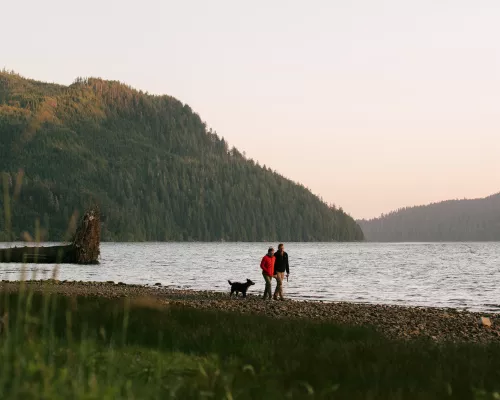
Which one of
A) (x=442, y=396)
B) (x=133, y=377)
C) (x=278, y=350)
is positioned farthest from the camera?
(x=278, y=350)

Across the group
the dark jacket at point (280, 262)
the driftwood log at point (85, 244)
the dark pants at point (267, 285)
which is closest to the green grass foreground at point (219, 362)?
the dark jacket at point (280, 262)

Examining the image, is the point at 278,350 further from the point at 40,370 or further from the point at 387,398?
the point at 40,370

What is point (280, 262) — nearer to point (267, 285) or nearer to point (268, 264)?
point (268, 264)

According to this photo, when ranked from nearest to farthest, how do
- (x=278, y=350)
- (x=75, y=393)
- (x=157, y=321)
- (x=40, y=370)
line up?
1. (x=75, y=393)
2. (x=40, y=370)
3. (x=278, y=350)
4. (x=157, y=321)

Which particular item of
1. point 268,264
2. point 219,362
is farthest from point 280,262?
point 219,362

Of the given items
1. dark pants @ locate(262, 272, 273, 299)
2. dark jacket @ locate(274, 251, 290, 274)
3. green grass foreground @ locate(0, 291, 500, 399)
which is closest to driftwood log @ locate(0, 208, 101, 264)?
dark pants @ locate(262, 272, 273, 299)

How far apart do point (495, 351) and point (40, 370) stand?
794 cm

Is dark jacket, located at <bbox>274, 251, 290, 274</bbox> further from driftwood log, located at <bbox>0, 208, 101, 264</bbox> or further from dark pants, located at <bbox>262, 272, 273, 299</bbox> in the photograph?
Result: driftwood log, located at <bbox>0, 208, 101, 264</bbox>

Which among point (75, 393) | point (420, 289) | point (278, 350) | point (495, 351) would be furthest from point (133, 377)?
point (420, 289)

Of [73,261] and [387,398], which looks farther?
[73,261]

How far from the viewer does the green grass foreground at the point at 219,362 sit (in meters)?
5.81

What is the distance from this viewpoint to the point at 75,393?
4.95 m

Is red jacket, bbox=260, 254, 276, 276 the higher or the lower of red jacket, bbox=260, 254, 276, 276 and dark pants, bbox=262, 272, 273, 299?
the higher

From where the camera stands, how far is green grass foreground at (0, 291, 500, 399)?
19.1ft
